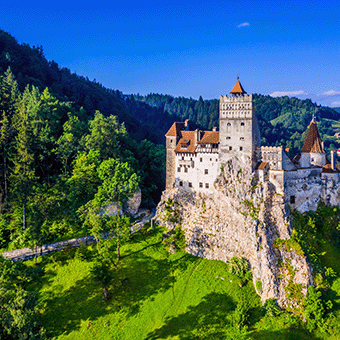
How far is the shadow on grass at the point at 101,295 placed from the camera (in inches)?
1978

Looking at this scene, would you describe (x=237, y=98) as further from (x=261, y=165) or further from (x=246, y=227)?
(x=246, y=227)

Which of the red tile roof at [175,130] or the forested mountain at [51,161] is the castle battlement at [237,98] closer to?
the red tile roof at [175,130]

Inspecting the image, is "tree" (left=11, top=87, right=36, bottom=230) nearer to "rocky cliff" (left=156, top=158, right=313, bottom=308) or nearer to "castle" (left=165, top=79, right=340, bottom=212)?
"rocky cliff" (left=156, top=158, right=313, bottom=308)

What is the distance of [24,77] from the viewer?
11719 cm

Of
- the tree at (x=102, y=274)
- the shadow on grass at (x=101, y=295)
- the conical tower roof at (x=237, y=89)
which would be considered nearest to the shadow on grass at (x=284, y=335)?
the shadow on grass at (x=101, y=295)

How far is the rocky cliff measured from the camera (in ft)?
171

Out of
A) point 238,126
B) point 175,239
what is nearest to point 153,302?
point 175,239

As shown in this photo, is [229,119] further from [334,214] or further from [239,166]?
[334,214]

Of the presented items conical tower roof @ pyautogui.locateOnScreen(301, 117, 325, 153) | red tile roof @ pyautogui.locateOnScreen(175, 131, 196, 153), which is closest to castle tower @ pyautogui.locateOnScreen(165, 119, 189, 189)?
red tile roof @ pyautogui.locateOnScreen(175, 131, 196, 153)

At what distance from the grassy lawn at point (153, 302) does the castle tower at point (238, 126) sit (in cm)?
2155

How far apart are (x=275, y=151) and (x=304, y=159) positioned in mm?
7511

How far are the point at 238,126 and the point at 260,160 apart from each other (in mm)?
7672

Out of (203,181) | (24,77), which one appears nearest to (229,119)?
(203,181)

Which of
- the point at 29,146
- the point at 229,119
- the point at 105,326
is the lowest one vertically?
the point at 105,326
